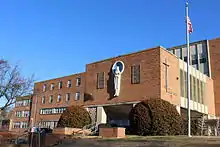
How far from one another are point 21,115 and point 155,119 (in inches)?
2192

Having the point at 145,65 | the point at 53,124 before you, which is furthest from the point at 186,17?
the point at 53,124

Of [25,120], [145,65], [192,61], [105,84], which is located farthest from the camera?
[25,120]

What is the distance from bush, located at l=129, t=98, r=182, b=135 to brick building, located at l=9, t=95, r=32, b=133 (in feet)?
163

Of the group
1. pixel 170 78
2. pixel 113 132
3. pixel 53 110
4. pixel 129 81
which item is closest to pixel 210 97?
pixel 170 78

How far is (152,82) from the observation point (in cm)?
3453

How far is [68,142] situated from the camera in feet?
85.9

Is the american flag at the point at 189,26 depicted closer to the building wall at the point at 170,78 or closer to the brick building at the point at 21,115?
the building wall at the point at 170,78

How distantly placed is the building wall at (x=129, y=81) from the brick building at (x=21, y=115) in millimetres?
38832

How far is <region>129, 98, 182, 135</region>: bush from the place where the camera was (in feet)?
97.2

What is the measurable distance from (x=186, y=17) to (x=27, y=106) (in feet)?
193

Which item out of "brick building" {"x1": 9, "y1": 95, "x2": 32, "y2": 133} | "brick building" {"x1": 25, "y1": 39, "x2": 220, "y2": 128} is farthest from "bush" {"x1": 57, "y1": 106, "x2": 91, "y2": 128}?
"brick building" {"x1": 9, "y1": 95, "x2": 32, "y2": 133}

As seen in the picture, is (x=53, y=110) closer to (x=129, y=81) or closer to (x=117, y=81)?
(x=117, y=81)

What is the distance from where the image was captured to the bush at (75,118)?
3631cm

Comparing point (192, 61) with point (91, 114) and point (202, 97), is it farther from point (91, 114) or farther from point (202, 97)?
point (91, 114)
